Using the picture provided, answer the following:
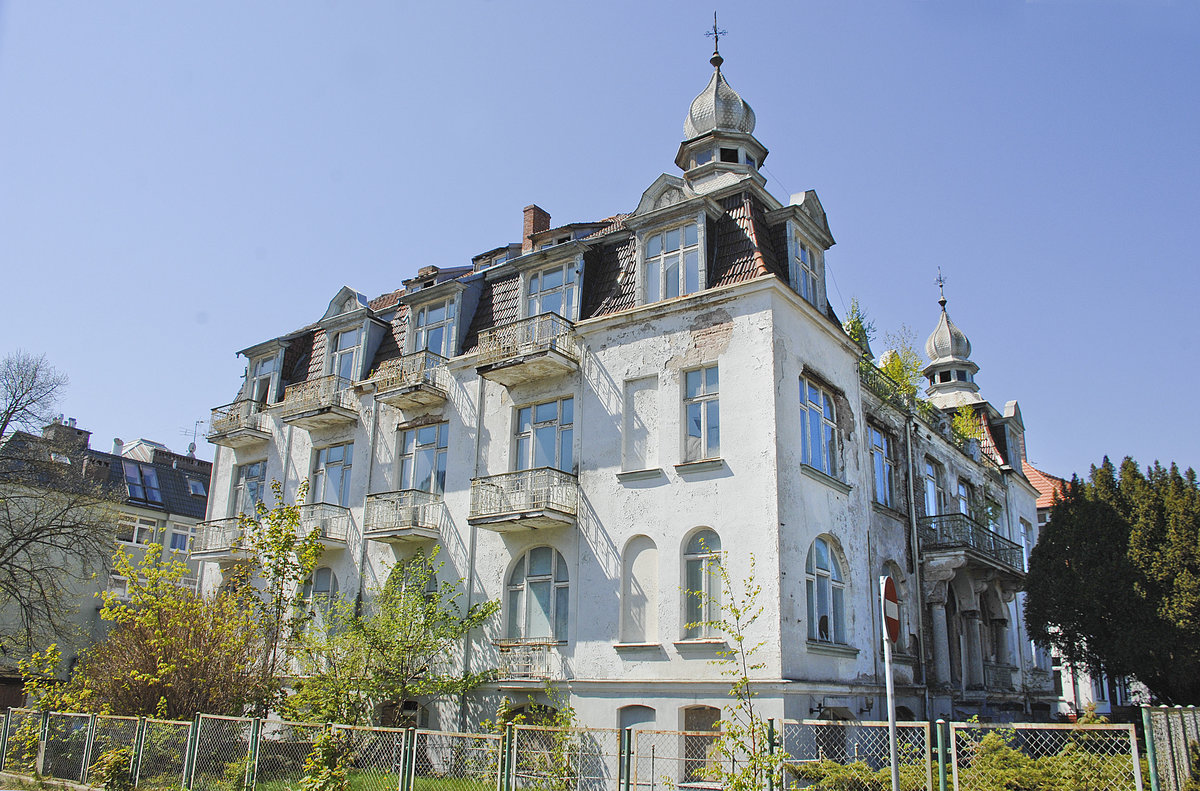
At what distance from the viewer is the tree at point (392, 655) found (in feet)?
64.5

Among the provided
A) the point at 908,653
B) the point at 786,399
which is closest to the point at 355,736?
the point at 786,399

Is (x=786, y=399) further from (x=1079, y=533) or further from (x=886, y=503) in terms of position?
(x=1079, y=533)

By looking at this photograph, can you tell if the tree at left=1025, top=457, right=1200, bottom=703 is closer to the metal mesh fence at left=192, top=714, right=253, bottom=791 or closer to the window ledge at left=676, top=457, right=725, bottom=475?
the window ledge at left=676, top=457, right=725, bottom=475

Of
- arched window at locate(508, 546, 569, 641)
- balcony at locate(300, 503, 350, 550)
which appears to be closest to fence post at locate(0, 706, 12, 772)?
balcony at locate(300, 503, 350, 550)

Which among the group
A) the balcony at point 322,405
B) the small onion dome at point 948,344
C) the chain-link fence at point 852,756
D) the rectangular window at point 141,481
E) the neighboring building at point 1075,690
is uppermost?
the small onion dome at point 948,344

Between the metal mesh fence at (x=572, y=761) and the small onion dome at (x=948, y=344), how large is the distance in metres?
24.7

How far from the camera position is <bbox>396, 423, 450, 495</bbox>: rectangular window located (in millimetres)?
23953

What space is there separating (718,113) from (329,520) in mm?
15642

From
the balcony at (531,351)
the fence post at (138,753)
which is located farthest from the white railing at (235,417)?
the fence post at (138,753)

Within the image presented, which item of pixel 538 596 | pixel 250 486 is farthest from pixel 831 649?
pixel 250 486

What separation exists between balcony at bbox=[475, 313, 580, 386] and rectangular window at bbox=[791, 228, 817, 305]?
5461 mm

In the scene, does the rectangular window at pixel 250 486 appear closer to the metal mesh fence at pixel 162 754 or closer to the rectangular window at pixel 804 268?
the metal mesh fence at pixel 162 754

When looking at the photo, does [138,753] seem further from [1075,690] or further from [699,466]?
[1075,690]

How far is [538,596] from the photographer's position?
20.9 metres
